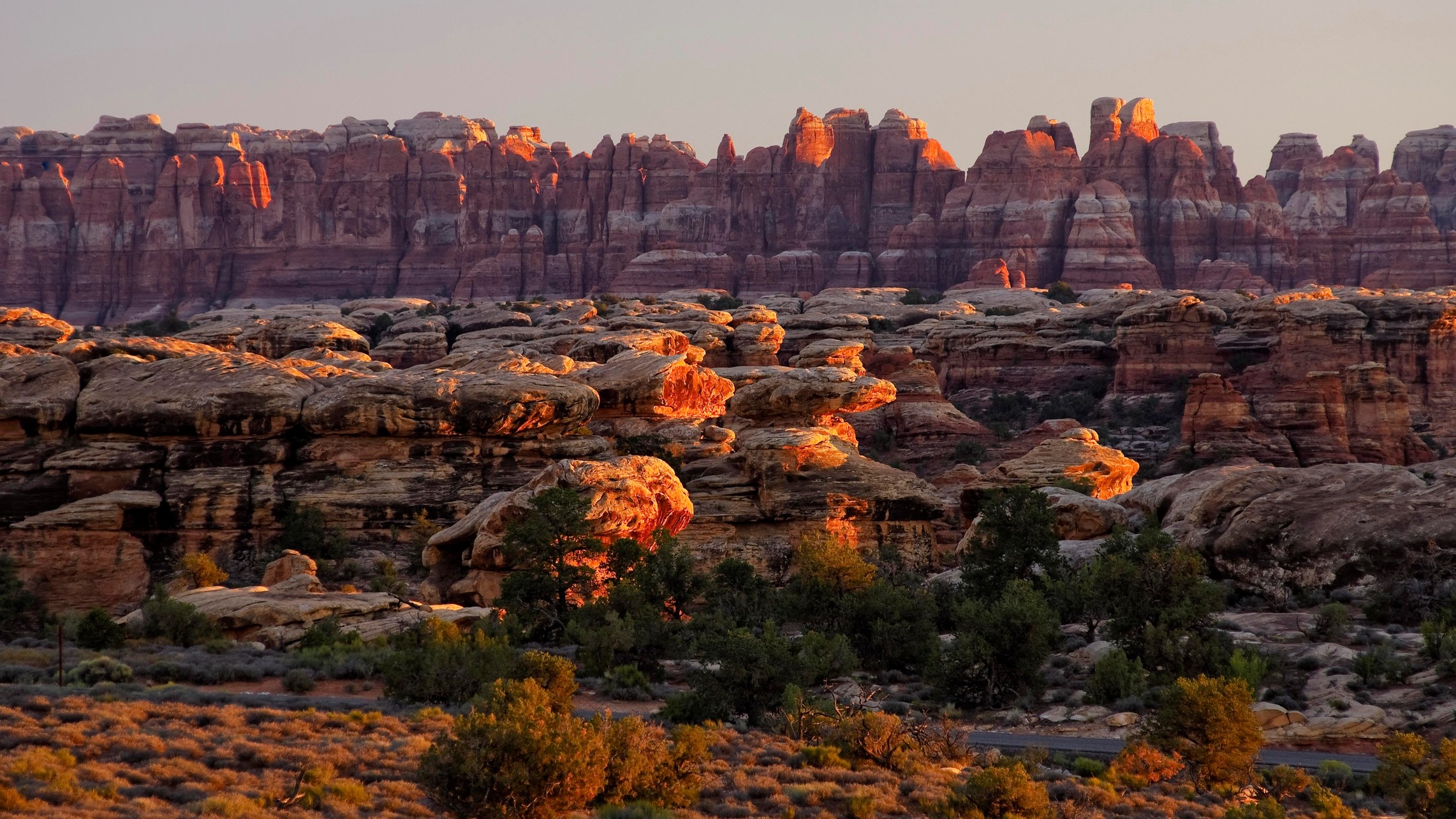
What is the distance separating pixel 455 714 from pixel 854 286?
122142mm

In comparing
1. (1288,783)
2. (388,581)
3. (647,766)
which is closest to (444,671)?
(647,766)

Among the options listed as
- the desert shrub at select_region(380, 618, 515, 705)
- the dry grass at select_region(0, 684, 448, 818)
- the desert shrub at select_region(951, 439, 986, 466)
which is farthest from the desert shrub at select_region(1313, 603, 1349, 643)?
the desert shrub at select_region(951, 439, 986, 466)

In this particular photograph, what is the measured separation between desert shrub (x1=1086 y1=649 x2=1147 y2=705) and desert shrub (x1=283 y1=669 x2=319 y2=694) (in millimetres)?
12881

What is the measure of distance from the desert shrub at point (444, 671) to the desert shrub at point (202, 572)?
11.7m

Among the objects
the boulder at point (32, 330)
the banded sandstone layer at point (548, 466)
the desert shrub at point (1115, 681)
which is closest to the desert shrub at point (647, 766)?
the desert shrub at point (1115, 681)

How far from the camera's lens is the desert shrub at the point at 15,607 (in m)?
33.2

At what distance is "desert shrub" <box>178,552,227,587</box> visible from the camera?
34.1 metres

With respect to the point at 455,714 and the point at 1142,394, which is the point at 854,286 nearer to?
the point at 1142,394

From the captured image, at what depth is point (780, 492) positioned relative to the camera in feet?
128

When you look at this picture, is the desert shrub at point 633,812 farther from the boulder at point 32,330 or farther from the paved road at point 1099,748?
the boulder at point 32,330

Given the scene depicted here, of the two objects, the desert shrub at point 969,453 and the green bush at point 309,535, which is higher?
the green bush at point 309,535

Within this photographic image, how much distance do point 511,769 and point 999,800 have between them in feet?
19.9

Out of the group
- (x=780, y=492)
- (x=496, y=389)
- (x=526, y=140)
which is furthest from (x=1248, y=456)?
(x=526, y=140)

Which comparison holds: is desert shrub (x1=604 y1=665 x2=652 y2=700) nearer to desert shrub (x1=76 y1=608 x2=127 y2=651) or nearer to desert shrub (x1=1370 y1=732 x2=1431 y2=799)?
desert shrub (x1=76 y1=608 x2=127 y2=651)
